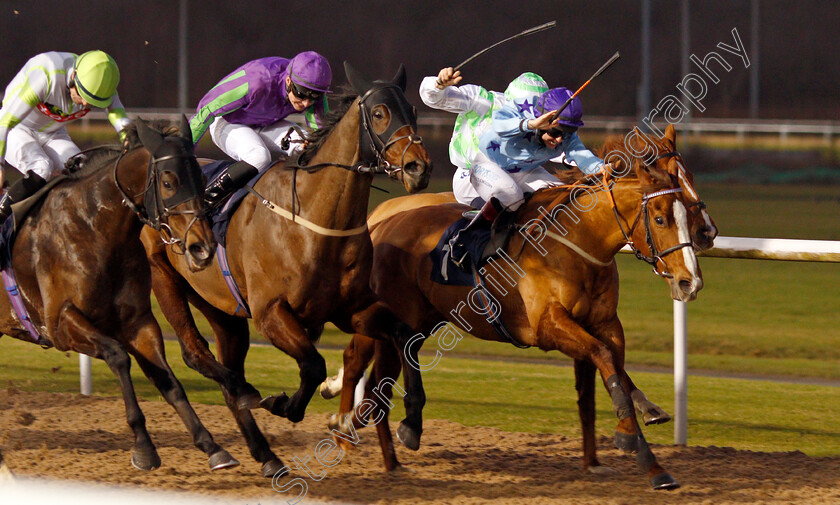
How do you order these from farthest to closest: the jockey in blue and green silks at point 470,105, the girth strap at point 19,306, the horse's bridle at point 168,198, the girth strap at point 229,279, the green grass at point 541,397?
the green grass at point 541,397 < the jockey in blue and green silks at point 470,105 < the girth strap at point 229,279 < the girth strap at point 19,306 < the horse's bridle at point 168,198

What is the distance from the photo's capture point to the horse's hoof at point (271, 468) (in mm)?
4340

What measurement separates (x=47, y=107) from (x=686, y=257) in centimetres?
285

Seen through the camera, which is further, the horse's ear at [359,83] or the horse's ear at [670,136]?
the horse's ear at [670,136]

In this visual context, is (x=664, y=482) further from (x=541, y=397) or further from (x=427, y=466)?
(x=541, y=397)

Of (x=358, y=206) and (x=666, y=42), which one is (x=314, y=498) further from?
(x=666, y=42)

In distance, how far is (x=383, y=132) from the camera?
4238mm

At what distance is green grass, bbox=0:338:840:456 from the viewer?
5.66 meters

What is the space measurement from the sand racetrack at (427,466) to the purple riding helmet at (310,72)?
1.68 meters

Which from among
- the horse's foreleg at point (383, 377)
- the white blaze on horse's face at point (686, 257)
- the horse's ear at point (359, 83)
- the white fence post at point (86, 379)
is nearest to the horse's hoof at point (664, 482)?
the white blaze on horse's face at point (686, 257)

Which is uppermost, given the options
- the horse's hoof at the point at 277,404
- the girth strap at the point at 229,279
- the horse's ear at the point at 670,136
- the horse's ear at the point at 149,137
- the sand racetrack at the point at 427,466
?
the horse's ear at the point at 149,137

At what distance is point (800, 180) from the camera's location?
85.0 ft

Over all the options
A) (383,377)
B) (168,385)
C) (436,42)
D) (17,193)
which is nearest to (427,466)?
(383,377)

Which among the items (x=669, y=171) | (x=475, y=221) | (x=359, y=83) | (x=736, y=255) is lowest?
(x=736, y=255)

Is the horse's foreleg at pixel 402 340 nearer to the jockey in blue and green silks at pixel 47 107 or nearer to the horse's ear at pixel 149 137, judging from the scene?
the horse's ear at pixel 149 137
